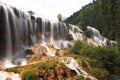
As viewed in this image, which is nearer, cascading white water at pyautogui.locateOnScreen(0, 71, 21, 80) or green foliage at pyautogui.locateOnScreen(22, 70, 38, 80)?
cascading white water at pyautogui.locateOnScreen(0, 71, 21, 80)

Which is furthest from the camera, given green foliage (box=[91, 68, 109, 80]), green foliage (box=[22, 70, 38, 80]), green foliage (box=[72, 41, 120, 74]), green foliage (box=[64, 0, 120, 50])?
green foliage (box=[64, 0, 120, 50])

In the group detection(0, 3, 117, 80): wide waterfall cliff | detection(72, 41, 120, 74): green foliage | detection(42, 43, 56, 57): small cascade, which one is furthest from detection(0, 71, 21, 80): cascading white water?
detection(42, 43, 56, 57): small cascade

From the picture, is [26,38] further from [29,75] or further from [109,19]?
[109,19]

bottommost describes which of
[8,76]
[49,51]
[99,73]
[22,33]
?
[99,73]

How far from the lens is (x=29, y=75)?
25984 millimetres

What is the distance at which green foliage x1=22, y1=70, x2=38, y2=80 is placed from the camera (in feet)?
85.0

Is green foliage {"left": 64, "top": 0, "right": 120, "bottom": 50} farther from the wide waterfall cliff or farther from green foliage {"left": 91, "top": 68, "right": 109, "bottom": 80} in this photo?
green foliage {"left": 91, "top": 68, "right": 109, "bottom": 80}

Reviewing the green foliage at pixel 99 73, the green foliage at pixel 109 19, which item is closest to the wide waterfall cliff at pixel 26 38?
the green foliage at pixel 99 73

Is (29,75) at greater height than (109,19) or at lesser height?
lesser

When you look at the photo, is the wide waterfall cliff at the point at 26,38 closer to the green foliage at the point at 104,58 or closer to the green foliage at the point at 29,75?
the green foliage at the point at 104,58

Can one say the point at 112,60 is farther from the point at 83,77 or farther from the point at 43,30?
the point at 43,30

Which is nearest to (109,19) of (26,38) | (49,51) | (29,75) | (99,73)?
(26,38)

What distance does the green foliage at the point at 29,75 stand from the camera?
25900 mm

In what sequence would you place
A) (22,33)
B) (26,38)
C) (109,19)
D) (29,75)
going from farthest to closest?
(109,19), (26,38), (22,33), (29,75)
